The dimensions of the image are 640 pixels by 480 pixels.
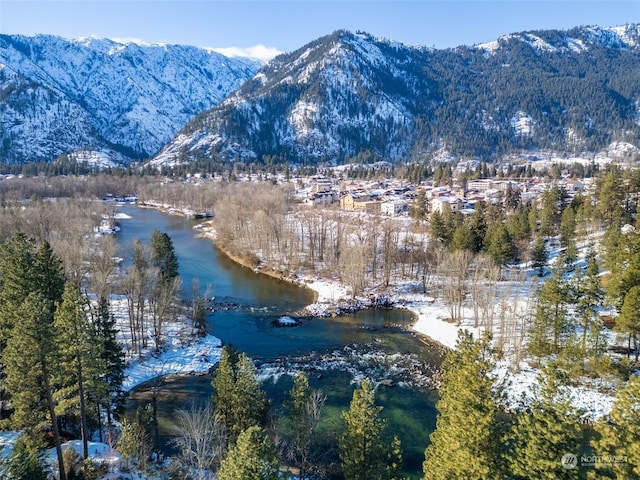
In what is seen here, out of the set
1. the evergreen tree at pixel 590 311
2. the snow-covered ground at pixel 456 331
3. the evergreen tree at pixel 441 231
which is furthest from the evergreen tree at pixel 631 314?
the evergreen tree at pixel 441 231

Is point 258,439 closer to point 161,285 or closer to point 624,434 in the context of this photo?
point 624,434

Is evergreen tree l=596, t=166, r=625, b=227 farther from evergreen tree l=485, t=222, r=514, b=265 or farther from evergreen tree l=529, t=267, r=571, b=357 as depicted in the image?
evergreen tree l=529, t=267, r=571, b=357

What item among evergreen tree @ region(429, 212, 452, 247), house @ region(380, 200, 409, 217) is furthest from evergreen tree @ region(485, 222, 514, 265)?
house @ region(380, 200, 409, 217)

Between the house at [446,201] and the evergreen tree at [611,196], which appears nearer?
the evergreen tree at [611,196]

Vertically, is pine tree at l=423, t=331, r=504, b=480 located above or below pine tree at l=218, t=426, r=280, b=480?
above

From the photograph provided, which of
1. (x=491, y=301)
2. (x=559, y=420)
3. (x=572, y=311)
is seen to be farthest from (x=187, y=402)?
(x=572, y=311)

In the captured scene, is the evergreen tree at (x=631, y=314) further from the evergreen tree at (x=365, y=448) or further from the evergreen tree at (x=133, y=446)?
the evergreen tree at (x=133, y=446)

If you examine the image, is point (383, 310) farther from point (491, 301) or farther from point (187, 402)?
point (187, 402)
